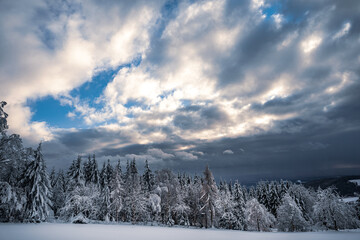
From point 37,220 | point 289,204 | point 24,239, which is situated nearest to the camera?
point 24,239

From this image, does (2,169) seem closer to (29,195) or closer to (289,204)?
(29,195)

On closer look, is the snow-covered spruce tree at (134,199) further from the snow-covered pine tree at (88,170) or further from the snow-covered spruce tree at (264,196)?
the snow-covered spruce tree at (264,196)

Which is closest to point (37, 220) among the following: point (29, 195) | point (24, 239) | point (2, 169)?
point (29, 195)

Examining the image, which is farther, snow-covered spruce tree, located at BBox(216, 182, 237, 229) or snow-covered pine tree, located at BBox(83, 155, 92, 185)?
snow-covered pine tree, located at BBox(83, 155, 92, 185)

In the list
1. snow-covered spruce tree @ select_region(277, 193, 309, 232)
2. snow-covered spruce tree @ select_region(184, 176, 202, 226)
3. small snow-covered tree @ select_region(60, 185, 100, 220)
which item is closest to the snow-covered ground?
small snow-covered tree @ select_region(60, 185, 100, 220)

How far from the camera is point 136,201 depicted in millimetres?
51281

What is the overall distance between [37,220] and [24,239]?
60.3 feet

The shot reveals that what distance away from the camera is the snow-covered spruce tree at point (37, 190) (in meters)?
29.2

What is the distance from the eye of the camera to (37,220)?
29016 millimetres

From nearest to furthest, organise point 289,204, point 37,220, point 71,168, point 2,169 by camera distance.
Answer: point 2,169 → point 37,220 → point 289,204 → point 71,168

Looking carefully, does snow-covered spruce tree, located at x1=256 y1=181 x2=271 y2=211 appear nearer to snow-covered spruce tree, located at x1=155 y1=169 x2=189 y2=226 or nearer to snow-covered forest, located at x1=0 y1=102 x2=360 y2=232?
snow-covered forest, located at x1=0 y1=102 x2=360 y2=232

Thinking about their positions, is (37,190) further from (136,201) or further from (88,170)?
(88,170)

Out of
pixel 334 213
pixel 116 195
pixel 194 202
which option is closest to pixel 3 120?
pixel 116 195

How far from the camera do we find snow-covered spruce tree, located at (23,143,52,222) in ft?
95.7
